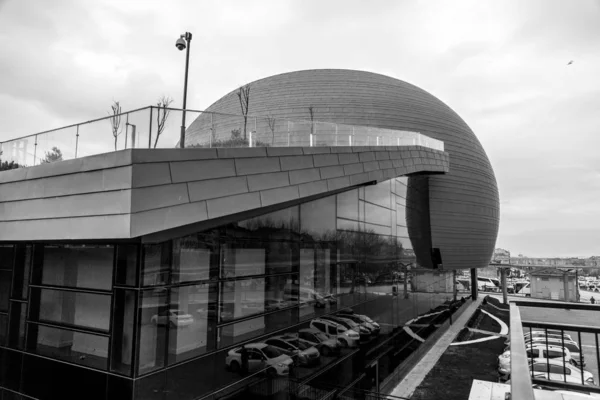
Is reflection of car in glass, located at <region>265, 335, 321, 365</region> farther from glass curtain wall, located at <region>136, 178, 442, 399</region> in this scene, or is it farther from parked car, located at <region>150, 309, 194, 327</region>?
parked car, located at <region>150, 309, 194, 327</region>

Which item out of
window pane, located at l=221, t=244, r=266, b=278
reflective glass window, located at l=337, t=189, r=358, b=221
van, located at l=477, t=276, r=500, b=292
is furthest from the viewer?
van, located at l=477, t=276, r=500, b=292

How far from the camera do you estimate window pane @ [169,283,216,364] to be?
7297 mm

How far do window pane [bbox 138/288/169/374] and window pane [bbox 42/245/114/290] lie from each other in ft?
3.38

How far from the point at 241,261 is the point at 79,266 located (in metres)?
3.41

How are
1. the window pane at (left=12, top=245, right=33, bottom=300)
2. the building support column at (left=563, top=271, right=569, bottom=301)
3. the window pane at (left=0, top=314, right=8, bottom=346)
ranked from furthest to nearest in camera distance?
the building support column at (left=563, top=271, right=569, bottom=301) < the window pane at (left=0, top=314, right=8, bottom=346) < the window pane at (left=12, top=245, right=33, bottom=300)

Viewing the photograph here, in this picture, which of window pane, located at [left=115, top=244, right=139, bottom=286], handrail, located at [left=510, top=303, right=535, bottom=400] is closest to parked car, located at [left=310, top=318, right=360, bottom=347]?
window pane, located at [left=115, top=244, right=139, bottom=286]

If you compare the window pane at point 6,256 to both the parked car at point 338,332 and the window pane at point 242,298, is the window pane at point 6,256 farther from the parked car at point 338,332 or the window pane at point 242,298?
the parked car at point 338,332

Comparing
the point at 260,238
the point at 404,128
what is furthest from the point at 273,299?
the point at 404,128

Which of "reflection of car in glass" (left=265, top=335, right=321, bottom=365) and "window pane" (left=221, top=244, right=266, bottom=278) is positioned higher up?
"window pane" (left=221, top=244, right=266, bottom=278)

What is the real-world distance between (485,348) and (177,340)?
21.6 m

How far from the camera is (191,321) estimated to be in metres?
7.64

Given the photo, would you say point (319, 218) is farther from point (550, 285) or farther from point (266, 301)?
point (550, 285)

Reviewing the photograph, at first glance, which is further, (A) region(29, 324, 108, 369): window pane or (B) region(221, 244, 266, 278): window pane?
(B) region(221, 244, 266, 278): window pane

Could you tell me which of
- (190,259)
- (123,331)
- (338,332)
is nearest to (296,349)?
(338,332)
